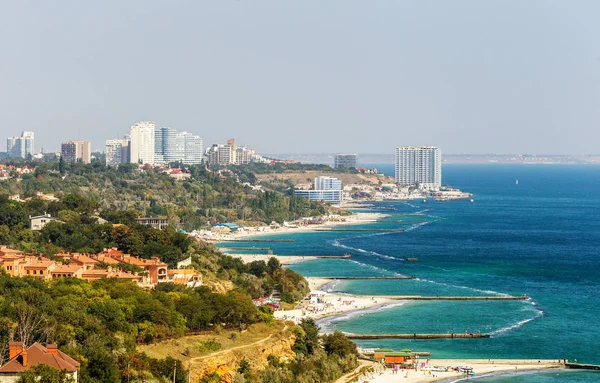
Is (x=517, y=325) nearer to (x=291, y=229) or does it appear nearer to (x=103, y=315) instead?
(x=103, y=315)

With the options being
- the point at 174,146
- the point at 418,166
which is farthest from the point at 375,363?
the point at 174,146

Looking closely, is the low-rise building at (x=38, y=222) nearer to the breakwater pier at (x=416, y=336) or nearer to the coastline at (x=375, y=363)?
the coastline at (x=375, y=363)

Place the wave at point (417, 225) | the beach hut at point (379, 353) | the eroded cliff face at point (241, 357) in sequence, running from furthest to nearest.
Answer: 1. the wave at point (417, 225)
2. the beach hut at point (379, 353)
3. the eroded cliff face at point (241, 357)

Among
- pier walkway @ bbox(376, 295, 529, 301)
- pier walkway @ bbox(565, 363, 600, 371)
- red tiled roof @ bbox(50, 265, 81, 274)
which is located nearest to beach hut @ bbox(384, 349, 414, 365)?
pier walkway @ bbox(565, 363, 600, 371)

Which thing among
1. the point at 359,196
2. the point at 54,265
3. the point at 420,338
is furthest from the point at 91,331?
the point at 359,196

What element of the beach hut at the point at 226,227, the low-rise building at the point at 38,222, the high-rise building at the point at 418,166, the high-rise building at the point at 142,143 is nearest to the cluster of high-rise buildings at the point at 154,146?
the high-rise building at the point at 142,143

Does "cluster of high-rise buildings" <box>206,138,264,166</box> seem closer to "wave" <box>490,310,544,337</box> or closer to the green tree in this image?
"wave" <box>490,310,544,337</box>

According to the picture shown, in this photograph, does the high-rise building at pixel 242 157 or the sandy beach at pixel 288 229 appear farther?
the high-rise building at pixel 242 157
